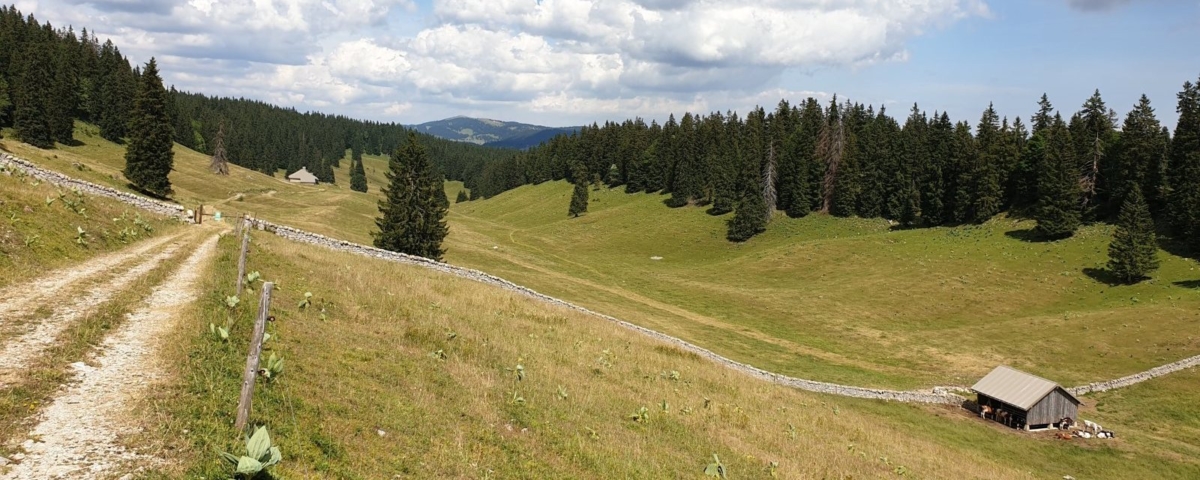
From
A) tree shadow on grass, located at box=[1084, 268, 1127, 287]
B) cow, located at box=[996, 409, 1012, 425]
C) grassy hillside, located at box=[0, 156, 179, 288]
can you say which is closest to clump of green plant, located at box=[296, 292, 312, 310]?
grassy hillside, located at box=[0, 156, 179, 288]

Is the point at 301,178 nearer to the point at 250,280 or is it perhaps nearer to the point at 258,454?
the point at 250,280

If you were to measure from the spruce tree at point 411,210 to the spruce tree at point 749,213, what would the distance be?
5706 centimetres

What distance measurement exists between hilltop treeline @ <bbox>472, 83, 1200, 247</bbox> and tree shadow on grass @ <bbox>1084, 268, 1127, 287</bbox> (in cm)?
943

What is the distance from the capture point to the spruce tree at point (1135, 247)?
54531 millimetres

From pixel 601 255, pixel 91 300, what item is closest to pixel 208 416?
pixel 91 300

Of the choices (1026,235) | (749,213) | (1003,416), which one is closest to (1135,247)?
(1026,235)

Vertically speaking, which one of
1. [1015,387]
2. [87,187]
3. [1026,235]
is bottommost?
[1015,387]

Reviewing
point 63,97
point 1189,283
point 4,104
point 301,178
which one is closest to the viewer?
point 1189,283

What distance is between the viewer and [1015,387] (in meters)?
35.8

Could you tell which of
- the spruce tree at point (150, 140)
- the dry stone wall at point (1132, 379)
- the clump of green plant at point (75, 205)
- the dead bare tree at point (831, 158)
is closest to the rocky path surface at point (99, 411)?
the clump of green plant at point (75, 205)

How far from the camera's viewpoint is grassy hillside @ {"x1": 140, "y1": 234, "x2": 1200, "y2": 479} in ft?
32.9

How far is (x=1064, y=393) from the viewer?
34406mm

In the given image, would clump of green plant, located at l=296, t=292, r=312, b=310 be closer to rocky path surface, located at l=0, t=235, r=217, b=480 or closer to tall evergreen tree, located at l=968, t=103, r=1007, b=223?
rocky path surface, located at l=0, t=235, r=217, b=480

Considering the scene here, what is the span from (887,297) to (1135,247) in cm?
2141
